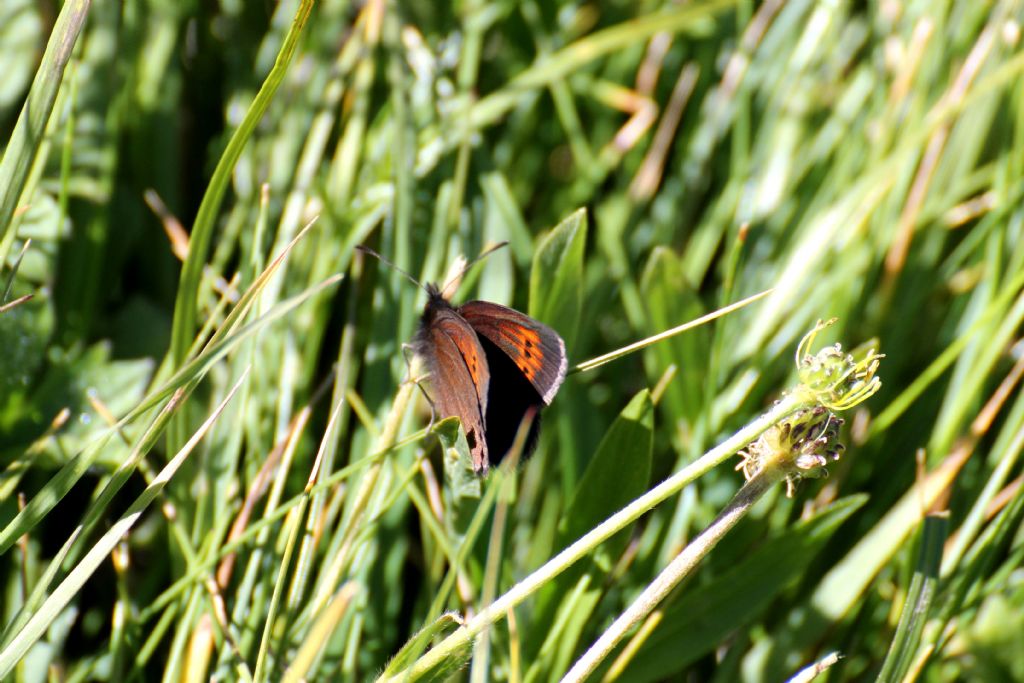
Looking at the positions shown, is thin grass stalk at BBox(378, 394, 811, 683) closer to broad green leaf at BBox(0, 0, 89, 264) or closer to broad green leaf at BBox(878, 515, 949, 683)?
broad green leaf at BBox(878, 515, 949, 683)

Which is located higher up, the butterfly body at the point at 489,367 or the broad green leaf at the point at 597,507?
the butterfly body at the point at 489,367

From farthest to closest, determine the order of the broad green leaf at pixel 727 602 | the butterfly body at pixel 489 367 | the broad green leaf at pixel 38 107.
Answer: the broad green leaf at pixel 727 602, the butterfly body at pixel 489 367, the broad green leaf at pixel 38 107

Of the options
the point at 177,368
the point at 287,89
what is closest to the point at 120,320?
the point at 177,368

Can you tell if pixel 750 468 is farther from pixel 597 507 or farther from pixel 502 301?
pixel 502 301

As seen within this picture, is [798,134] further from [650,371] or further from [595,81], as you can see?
[650,371]

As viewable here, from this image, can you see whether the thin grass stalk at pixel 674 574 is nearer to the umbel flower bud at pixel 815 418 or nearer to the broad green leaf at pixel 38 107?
the umbel flower bud at pixel 815 418

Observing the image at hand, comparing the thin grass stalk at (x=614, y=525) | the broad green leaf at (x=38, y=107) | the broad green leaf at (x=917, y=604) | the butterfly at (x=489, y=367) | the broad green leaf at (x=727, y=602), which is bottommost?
the broad green leaf at (x=917, y=604)

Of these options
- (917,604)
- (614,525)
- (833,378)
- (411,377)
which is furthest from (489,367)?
(917,604)

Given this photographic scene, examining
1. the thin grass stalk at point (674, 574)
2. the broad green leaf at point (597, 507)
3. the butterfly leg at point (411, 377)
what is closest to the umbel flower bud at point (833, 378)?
the thin grass stalk at point (674, 574)

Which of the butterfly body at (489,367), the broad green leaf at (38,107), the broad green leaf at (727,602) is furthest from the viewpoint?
the broad green leaf at (727,602)
